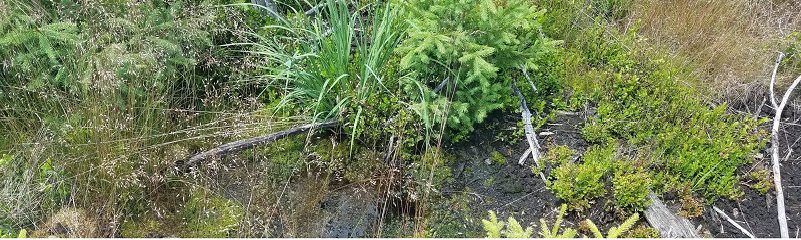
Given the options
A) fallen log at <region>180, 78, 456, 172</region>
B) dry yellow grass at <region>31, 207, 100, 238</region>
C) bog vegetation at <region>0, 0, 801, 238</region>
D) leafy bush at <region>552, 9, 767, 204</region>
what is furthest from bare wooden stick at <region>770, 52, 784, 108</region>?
dry yellow grass at <region>31, 207, 100, 238</region>

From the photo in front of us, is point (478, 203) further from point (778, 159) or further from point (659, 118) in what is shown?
point (778, 159)

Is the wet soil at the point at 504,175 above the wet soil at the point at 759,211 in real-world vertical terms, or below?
above

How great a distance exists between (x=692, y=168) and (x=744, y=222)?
444 millimetres

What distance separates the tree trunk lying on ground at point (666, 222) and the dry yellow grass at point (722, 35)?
149 cm

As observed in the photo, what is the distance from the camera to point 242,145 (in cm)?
332

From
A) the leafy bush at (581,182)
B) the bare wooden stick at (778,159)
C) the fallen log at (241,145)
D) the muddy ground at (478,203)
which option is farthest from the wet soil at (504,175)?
the bare wooden stick at (778,159)

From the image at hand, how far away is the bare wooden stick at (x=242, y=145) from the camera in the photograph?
3283mm

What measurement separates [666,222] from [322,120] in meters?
2.26

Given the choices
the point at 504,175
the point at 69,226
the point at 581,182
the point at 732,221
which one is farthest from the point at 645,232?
the point at 69,226

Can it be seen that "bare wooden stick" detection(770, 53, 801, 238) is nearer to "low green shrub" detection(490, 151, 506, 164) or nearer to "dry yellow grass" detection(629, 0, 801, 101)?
"dry yellow grass" detection(629, 0, 801, 101)

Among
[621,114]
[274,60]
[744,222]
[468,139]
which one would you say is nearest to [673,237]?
[744,222]

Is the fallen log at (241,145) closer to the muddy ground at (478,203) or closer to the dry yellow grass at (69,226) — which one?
the muddy ground at (478,203)

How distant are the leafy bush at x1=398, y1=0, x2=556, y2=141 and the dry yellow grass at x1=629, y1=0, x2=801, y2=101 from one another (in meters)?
1.57

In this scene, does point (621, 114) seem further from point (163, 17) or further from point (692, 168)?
point (163, 17)
